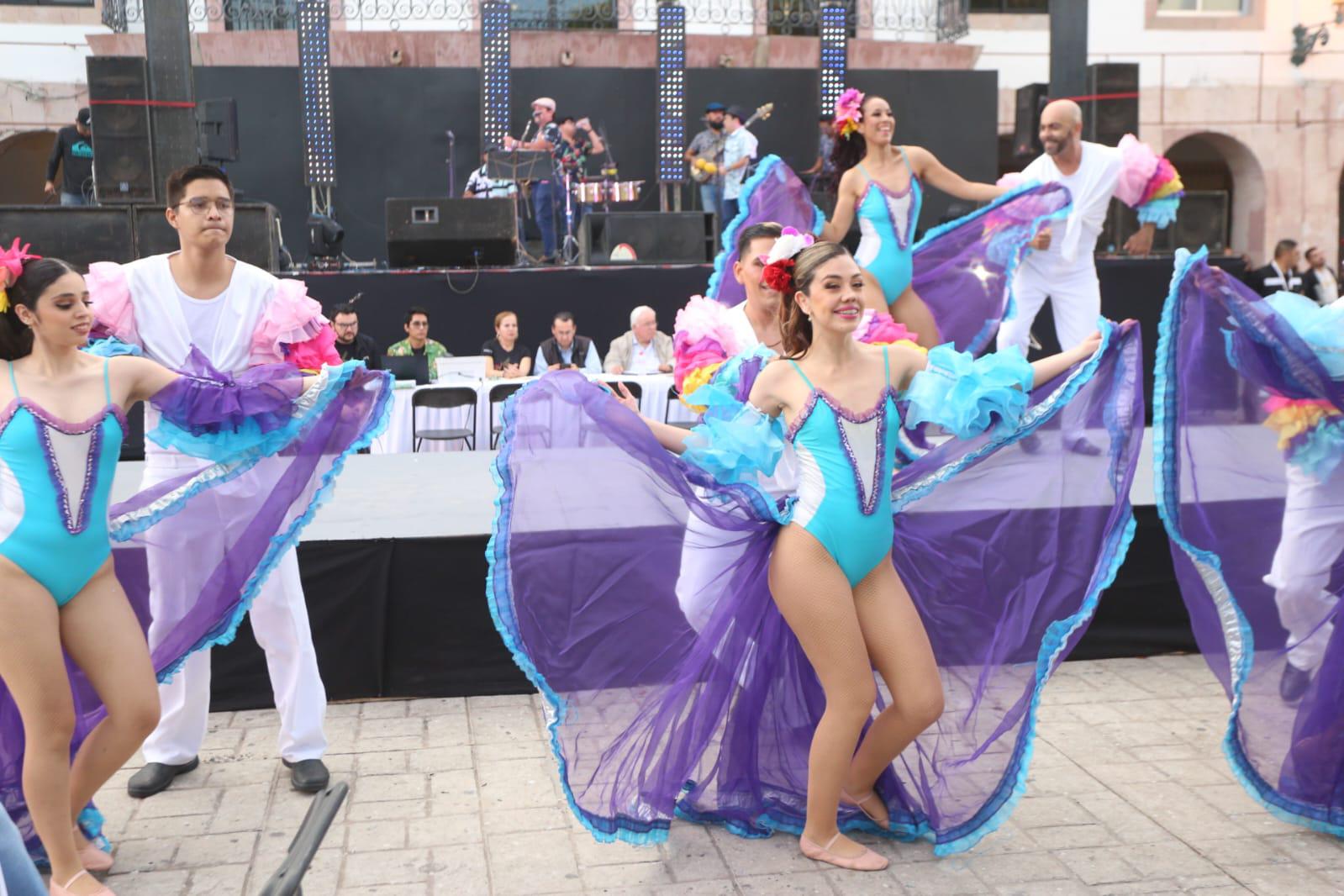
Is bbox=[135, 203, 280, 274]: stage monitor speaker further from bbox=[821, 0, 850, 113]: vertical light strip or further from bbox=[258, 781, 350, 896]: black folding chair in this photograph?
bbox=[258, 781, 350, 896]: black folding chair

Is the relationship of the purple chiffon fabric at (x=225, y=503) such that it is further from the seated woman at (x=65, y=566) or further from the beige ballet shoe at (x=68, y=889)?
the beige ballet shoe at (x=68, y=889)

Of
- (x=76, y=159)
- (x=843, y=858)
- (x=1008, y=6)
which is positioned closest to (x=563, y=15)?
(x=1008, y=6)

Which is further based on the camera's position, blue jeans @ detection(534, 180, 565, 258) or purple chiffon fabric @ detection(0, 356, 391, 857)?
blue jeans @ detection(534, 180, 565, 258)

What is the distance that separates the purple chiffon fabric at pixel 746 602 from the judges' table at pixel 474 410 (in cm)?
521

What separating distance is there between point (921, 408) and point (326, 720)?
246 cm

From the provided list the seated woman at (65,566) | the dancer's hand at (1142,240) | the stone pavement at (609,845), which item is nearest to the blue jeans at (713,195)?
the dancer's hand at (1142,240)

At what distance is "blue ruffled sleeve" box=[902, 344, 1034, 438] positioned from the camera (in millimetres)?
3490

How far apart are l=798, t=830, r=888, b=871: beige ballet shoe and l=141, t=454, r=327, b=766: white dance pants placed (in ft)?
5.10

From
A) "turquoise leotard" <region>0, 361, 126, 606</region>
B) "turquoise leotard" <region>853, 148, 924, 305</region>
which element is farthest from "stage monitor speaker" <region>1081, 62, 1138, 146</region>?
"turquoise leotard" <region>0, 361, 126, 606</region>

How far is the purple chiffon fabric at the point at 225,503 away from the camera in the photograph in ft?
11.9

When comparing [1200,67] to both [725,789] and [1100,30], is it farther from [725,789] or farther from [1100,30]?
[725,789]

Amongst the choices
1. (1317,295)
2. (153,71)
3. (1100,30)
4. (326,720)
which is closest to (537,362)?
(153,71)

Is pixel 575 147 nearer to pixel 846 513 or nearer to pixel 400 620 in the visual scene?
pixel 400 620

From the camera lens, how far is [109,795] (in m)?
3.99
